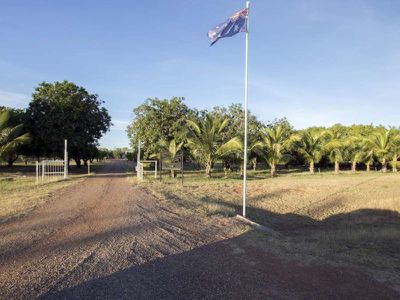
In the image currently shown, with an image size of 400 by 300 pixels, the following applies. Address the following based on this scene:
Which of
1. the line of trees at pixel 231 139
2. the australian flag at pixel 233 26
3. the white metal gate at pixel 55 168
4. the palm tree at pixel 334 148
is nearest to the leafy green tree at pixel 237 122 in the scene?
the line of trees at pixel 231 139

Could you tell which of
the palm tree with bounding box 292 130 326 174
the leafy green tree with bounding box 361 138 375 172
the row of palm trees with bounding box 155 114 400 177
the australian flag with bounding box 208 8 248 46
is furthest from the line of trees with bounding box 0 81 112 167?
the leafy green tree with bounding box 361 138 375 172

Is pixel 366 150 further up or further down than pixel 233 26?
further down

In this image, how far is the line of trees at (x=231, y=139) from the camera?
2784 cm

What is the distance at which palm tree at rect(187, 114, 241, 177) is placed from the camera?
27.3 m

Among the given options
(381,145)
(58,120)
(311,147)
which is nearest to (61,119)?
(58,120)

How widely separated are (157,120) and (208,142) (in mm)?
7993

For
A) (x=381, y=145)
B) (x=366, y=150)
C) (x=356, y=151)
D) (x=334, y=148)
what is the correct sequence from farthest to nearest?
(x=366, y=150) → (x=381, y=145) → (x=356, y=151) → (x=334, y=148)

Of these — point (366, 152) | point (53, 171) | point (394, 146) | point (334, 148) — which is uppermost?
point (394, 146)

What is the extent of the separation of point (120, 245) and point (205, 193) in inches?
429

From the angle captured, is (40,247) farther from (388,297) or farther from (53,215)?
(388,297)

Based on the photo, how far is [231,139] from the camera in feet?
93.2

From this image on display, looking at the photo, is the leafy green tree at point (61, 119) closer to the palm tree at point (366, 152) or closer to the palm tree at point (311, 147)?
the palm tree at point (311, 147)

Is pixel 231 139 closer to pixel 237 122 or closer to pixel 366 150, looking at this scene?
pixel 237 122

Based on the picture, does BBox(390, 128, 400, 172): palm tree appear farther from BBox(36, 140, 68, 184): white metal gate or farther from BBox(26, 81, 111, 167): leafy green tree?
BBox(36, 140, 68, 184): white metal gate
